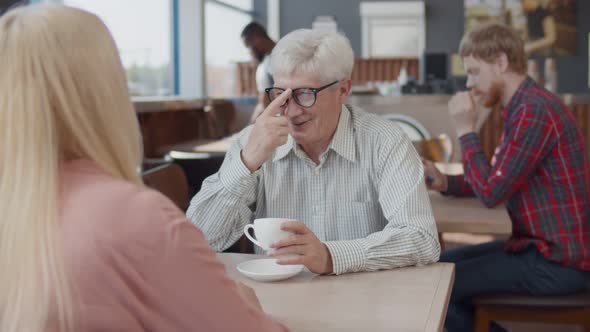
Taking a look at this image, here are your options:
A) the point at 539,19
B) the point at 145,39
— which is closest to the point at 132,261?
the point at 145,39

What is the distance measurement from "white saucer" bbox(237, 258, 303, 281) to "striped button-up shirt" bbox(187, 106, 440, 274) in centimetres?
28

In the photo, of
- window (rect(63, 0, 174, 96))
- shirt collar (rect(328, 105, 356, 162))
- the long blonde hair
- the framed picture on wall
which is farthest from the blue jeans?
the framed picture on wall

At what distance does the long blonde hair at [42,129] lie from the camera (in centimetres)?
70

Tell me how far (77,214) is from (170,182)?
57.8 inches

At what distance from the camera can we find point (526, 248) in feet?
7.07

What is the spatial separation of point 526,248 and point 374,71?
9.25m

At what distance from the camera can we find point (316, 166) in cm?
178

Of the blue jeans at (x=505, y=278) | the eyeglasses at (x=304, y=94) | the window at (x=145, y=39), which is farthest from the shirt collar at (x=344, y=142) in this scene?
the window at (x=145, y=39)

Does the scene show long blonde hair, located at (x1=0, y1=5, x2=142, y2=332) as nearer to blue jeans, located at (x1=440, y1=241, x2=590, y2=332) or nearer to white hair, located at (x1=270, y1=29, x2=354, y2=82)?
white hair, located at (x1=270, y1=29, x2=354, y2=82)

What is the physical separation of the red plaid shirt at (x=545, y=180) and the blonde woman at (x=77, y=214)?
155 cm

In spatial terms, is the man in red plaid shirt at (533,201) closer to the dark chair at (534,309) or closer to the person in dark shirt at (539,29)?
the dark chair at (534,309)

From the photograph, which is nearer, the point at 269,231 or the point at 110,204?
the point at 110,204

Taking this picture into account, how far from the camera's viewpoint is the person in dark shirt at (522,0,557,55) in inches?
445

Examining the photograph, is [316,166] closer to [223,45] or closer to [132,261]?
[132,261]
